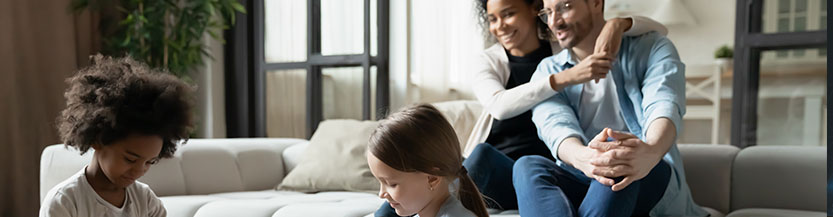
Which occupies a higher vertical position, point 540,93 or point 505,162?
point 540,93

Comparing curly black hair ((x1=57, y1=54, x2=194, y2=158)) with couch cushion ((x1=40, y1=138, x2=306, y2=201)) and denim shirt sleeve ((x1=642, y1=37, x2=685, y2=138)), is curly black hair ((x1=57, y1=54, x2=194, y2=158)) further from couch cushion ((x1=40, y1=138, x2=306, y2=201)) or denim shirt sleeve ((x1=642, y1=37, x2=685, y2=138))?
denim shirt sleeve ((x1=642, y1=37, x2=685, y2=138))

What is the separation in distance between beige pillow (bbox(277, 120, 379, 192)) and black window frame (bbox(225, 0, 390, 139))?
642 millimetres

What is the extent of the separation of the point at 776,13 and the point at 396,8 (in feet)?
6.57

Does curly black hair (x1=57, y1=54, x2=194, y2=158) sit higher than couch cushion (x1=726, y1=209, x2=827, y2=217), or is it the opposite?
curly black hair (x1=57, y1=54, x2=194, y2=158)

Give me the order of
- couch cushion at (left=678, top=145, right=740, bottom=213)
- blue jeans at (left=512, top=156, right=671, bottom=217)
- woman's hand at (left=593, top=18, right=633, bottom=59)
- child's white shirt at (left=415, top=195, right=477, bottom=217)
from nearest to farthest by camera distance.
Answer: child's white shirt at (left=415, top=195, right=477, bottom=217), blue jeans at (left=512, top=156, right=671, bottom=217), woman's hand at (left=593, top=18, right=633, bottom=59), couch cushion at (left=678, top=145, right=740, bottom=213)

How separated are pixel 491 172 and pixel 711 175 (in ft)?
2.41

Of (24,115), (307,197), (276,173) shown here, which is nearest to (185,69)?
(24,115)

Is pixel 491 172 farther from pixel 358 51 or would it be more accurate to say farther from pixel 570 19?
pixel 358 51

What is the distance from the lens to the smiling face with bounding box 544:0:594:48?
166 cm

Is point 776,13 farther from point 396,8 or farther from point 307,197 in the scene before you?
point 396,8

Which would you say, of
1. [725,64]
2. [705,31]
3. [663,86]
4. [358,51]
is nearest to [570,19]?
[663,86]

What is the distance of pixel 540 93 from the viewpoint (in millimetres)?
1689

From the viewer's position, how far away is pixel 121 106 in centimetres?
140

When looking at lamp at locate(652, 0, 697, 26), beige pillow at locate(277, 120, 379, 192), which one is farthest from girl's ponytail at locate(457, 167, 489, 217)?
lamp at locate(652, 0, 697, 26)
